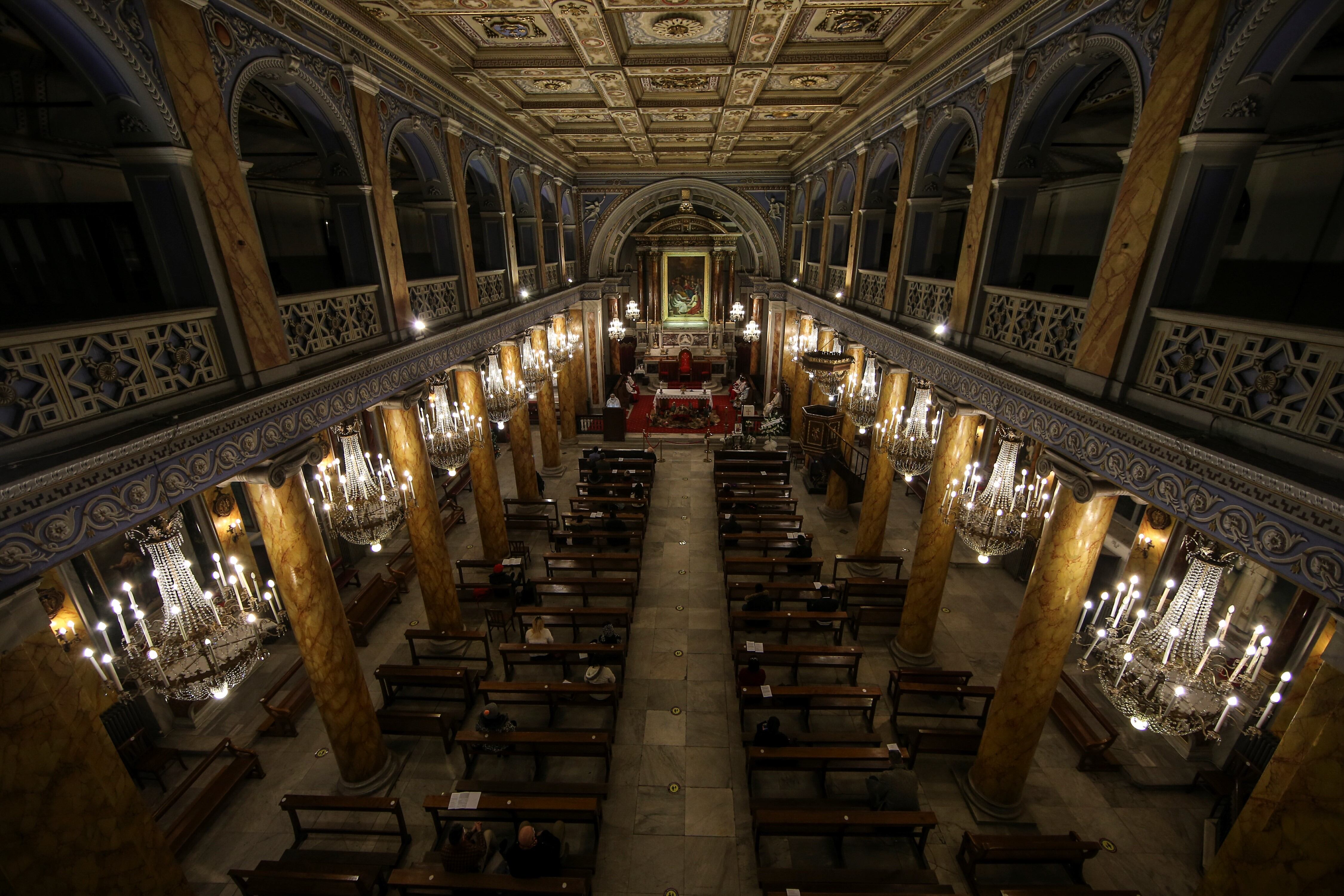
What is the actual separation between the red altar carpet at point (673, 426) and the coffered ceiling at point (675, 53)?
10744 millimetres

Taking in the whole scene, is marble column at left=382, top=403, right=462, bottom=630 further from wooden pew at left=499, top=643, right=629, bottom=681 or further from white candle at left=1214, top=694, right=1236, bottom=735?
white candle at left=1214, top=694, right=1236, bottom=735

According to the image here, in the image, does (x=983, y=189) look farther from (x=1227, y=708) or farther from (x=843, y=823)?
(x=843, y=823)

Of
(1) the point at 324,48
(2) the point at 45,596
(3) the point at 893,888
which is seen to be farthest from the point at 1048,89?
(2) the point at 45,596

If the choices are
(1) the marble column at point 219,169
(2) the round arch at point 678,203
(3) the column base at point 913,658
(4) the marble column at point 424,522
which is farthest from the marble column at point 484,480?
(2) the round arch at point 678,203

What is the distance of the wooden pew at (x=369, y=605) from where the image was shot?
990 centimetres

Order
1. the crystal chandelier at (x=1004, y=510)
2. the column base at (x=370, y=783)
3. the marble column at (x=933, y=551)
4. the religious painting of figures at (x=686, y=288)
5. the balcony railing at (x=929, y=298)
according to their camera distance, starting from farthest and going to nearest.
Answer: the religious painting of figures at (x=686, y=288) → the marble column at (x=933, y=551) → the balcony railing at (x=929, y=298) → the column base at (x=370, y=783) → the crystal chandelier at (x=1004, y=510)

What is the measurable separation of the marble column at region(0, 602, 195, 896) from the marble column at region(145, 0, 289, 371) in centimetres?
264

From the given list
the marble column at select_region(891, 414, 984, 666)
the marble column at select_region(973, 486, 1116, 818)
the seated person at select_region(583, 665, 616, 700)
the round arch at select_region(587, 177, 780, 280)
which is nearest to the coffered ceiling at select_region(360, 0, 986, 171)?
the marble column at select_region(891, 414, 984, 666)

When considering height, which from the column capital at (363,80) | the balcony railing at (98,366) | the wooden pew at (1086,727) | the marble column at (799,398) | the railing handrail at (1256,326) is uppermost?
the column capital at (363,80)

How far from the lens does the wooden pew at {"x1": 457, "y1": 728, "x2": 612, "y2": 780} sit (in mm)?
7156

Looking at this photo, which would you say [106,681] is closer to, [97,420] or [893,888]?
[97,420]

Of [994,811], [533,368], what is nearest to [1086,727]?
[994,811]

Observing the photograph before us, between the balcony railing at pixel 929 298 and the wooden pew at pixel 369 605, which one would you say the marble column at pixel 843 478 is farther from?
the wooden pew at pixel 369 605

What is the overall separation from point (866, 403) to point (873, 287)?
89.8 inches
